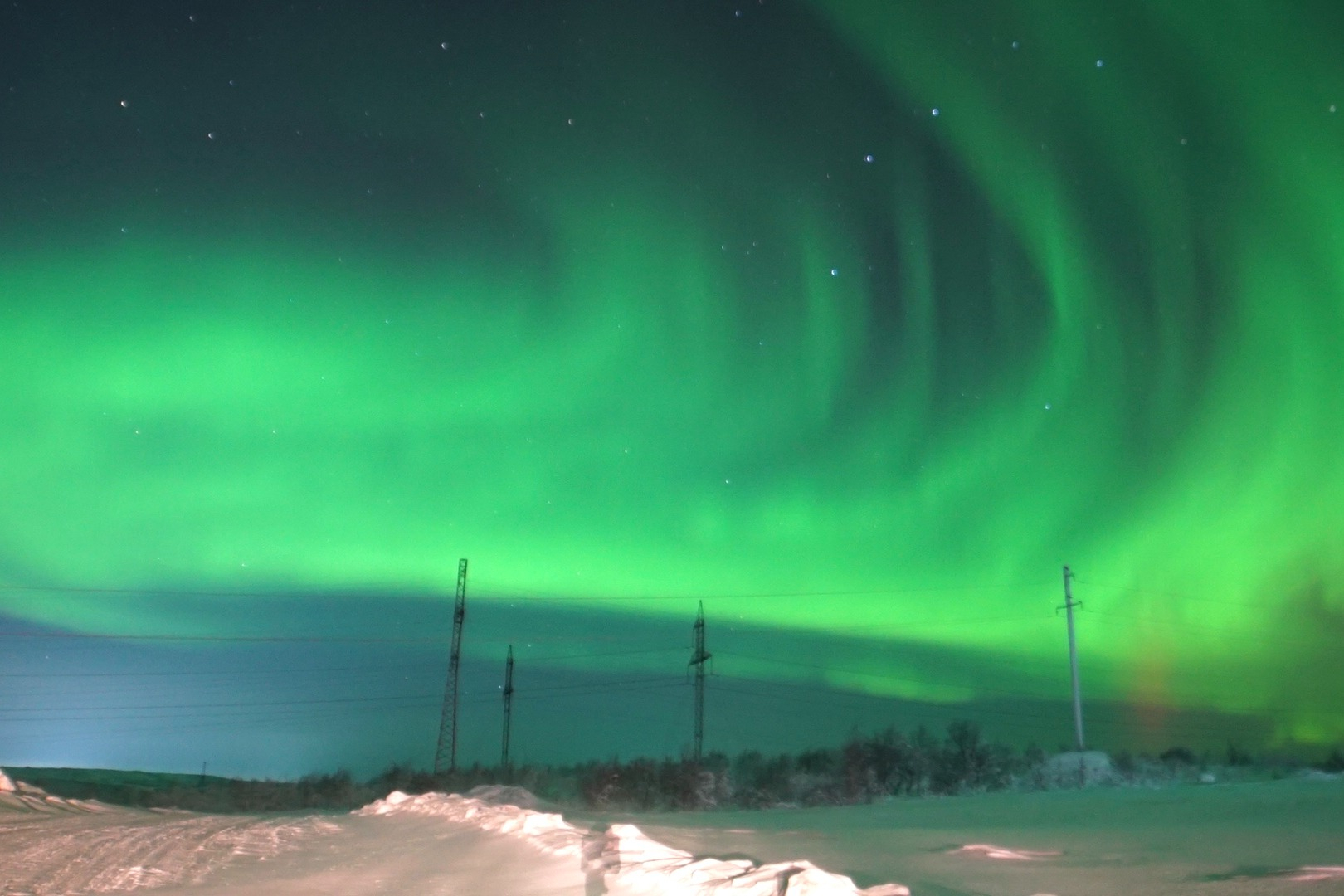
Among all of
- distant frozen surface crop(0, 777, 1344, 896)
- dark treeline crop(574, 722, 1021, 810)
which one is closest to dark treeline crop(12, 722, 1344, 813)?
dark treeline crop(574, 722, 1021, 810)

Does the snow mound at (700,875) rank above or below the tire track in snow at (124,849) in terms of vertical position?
above

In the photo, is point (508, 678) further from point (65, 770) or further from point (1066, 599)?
point (65, 770)

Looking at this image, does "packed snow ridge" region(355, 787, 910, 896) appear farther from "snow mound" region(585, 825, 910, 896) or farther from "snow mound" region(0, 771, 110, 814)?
"snow mound" region(0, 771, 110, 814)

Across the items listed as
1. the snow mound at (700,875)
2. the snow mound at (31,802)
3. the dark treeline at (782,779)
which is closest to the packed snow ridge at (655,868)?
the snow mound at (700,875)

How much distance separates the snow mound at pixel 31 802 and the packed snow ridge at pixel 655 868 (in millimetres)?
12399

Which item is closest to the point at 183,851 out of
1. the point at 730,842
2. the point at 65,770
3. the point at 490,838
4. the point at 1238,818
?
the point at 490,838

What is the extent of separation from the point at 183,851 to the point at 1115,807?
14.5m

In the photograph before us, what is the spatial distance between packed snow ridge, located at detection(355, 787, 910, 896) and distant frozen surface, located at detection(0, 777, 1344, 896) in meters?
0.03

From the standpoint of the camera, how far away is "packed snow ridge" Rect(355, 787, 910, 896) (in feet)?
24.6

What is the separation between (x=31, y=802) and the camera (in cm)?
2509

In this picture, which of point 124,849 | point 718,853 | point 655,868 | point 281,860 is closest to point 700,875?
point 655,868

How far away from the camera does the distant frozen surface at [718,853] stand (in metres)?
8.95

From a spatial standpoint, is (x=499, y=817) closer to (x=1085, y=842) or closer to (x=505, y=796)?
(x=1085, y=842)

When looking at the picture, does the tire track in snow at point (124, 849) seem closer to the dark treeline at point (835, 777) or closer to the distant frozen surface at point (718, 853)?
the distant frozen surface at point (718, 853)
